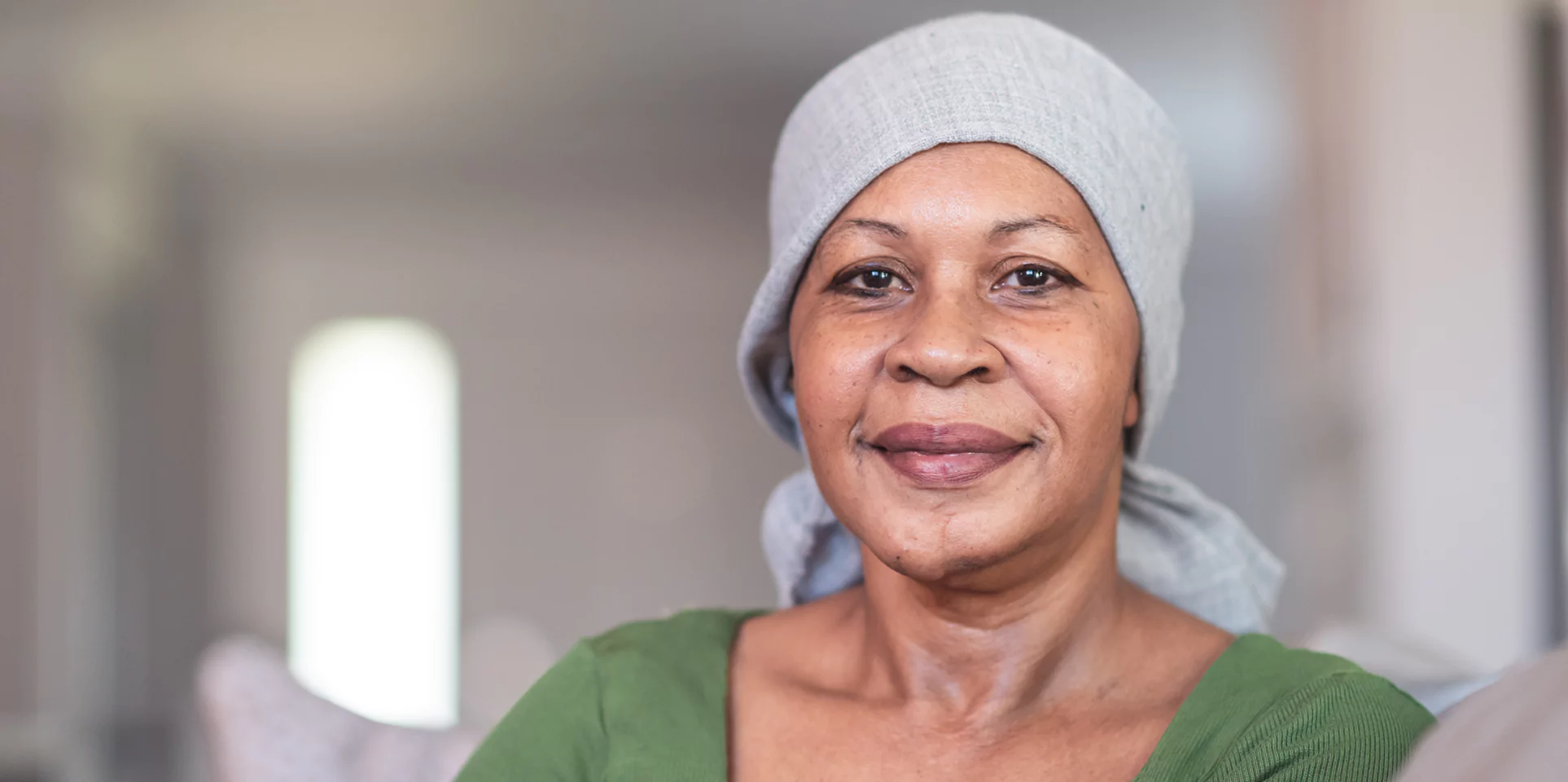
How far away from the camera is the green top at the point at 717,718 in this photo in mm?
1092

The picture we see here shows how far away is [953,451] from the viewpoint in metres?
1.20

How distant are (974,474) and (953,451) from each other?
0.03 m

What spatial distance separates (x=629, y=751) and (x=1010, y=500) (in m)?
0.41

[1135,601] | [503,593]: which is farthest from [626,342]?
[1135,601]

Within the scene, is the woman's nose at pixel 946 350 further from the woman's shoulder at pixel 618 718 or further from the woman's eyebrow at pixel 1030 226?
the woman's shoulder at pixel 618 718

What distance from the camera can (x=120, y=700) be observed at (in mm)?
6418

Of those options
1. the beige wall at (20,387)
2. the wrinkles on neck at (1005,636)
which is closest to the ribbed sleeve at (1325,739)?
the wrinkles on neck at (1005,636)

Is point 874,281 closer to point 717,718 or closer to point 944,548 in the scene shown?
point 944,548

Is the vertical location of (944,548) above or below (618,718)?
above

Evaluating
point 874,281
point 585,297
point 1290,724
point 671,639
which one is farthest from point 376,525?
point 1290,724

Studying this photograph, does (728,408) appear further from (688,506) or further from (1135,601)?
(1135,601)

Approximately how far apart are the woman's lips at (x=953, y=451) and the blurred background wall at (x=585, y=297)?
24.1 inches

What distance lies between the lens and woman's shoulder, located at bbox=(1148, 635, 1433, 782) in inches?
42.6

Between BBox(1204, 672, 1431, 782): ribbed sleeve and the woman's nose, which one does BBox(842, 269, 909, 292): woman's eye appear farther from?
BBox(1204, 672, 1431, 782): ribbed sleeve
